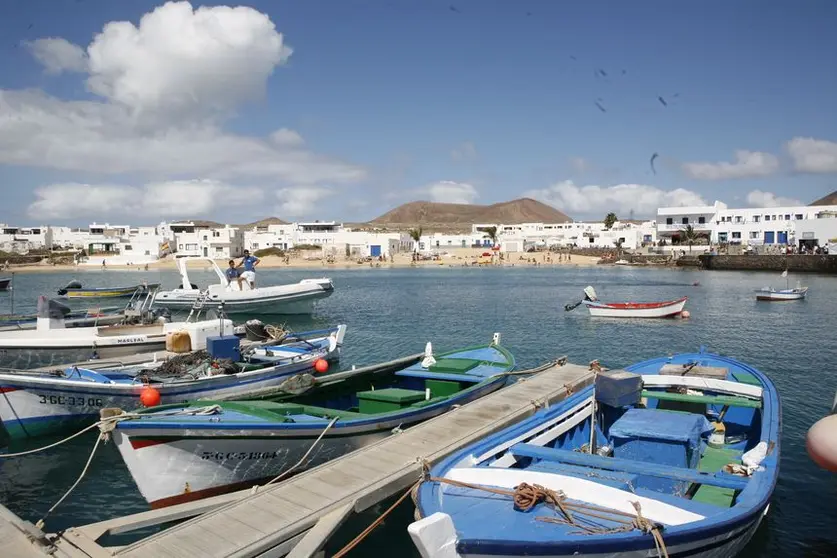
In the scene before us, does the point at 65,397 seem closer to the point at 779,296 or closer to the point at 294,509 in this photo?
the point at 294,509

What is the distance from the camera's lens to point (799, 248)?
106250 mm

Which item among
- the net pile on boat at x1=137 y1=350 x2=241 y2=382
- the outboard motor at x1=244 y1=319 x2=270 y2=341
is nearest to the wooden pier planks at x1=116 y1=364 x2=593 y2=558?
the net pile on boat at x1=137 y1=350 x2=241 y2=382

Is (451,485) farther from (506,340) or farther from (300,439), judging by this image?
(506,340)

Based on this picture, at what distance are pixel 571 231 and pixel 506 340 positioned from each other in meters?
135

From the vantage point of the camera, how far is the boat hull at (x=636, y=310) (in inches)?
1785

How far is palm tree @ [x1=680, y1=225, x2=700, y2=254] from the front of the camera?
125 m

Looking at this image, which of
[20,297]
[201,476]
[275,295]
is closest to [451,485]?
[201,476]

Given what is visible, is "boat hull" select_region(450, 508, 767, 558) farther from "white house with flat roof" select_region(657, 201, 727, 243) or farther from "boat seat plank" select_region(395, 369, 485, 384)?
"white house with flat roof" select_region(657, 201, 727, 243)

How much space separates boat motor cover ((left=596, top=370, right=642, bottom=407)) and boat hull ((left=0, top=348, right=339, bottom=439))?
897cm

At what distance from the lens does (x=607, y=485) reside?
26.9ft

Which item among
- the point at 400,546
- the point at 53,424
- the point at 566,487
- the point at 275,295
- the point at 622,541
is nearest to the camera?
the point at 622,541

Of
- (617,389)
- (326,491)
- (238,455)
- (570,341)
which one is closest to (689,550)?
(326,491)

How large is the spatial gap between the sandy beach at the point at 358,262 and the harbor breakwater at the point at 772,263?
2933 centimetres

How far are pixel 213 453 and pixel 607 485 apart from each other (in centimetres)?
721
